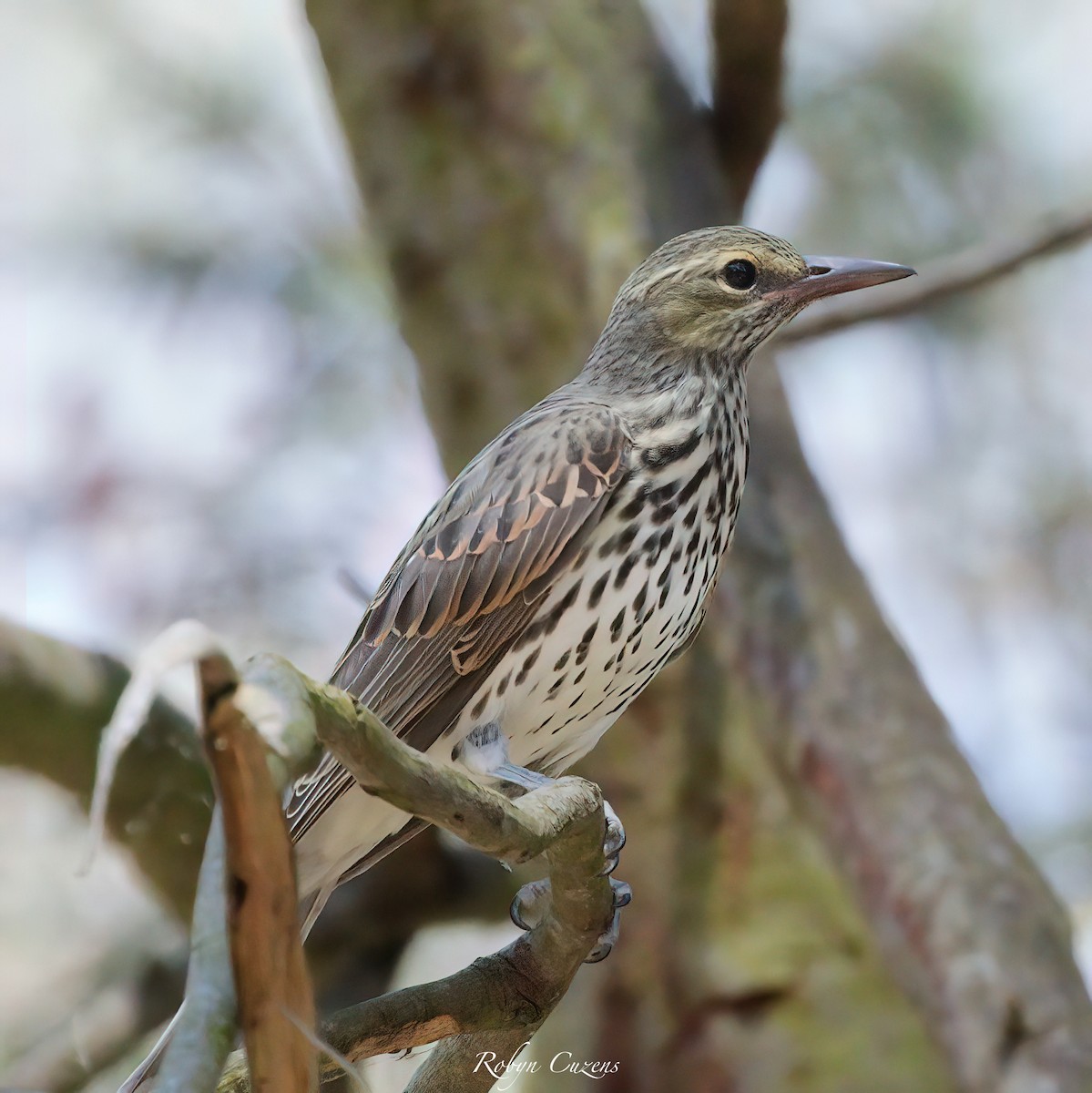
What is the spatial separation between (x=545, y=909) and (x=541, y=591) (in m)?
0.68

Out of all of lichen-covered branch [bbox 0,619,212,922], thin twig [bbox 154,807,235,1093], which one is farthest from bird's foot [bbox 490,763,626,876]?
lichen-covered branch [bbox 0,619,212,922]

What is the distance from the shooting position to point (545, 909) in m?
2.68

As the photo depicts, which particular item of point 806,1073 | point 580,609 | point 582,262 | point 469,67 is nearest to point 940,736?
point 806,1073

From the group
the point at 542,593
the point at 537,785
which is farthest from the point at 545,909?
the point at 542,593

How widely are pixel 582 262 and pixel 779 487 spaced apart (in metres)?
1.03

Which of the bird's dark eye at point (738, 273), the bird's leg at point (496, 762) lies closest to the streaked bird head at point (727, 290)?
the bird's dark eye at point (738, 273)

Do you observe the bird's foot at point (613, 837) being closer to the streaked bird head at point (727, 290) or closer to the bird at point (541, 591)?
the bird at point (541, 591)

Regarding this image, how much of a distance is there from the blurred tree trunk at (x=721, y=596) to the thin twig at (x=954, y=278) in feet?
0.89

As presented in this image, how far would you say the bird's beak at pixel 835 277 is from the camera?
324 centimetres

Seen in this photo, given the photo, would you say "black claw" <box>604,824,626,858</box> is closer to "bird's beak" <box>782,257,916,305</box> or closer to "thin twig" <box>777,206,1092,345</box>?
"bird's beak" <box>782,257,916,305</box>

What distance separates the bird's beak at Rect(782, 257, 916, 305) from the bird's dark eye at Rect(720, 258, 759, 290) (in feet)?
0.29

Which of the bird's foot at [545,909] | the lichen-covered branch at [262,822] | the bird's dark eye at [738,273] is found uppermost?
the bird's dark eye at [738,273]

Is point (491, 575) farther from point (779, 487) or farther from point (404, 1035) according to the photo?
point (779, 487)

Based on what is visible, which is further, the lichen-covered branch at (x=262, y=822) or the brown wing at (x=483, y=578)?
the brown wing at (x=483, y=578)
